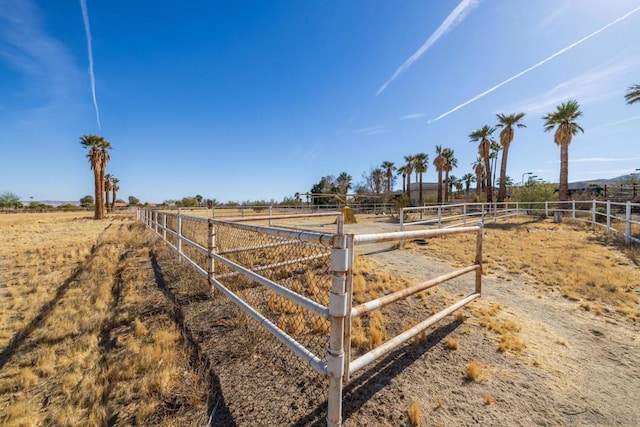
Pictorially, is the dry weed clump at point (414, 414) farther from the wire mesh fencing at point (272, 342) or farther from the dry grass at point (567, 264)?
the dry grass at point (567, 264)

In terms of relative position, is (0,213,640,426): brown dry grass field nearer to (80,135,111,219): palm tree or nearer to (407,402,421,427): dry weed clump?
(407,402,421,427): dry weed clump

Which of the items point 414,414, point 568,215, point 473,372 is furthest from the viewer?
point 568,215

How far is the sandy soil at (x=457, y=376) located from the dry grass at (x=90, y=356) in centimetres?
38

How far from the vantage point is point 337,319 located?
159 centimetres

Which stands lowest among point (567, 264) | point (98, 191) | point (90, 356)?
point (90, 356)

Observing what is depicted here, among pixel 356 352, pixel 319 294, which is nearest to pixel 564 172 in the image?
pixel 319 294

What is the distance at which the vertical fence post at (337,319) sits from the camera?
5.21ft

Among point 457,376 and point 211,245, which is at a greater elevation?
point 211,245

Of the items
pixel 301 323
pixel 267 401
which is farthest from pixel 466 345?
pixel 267 401

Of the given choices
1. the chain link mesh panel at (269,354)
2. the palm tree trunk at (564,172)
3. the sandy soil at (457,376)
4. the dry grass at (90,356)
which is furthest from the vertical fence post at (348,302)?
the palm tree trunk at (564,172)

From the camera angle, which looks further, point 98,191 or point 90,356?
point 98,191

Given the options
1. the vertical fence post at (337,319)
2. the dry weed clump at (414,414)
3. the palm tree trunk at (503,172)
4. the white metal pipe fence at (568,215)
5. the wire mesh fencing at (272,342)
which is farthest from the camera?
the palm tree trunk at (503,172)

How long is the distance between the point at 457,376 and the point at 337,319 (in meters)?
1.52

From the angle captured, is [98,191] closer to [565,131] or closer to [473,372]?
[473,372]
